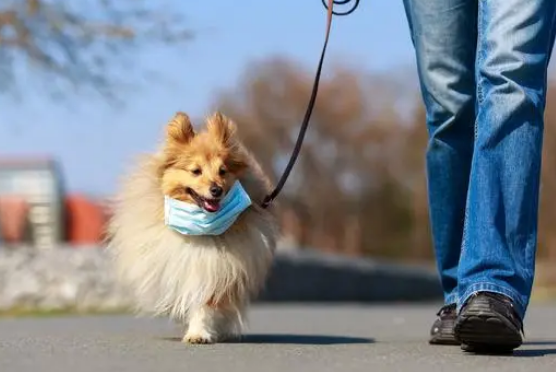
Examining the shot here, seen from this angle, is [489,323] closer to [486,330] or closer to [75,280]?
[486,330]

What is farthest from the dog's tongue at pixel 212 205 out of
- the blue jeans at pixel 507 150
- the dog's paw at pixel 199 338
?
the blue jeans at pixel 507 150

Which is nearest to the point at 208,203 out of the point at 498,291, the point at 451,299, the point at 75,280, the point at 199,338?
the point at 199,338

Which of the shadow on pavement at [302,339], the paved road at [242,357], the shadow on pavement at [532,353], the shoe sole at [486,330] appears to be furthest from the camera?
the shadow on pavement at [302,339]

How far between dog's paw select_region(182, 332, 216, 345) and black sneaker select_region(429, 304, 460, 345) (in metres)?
0.98

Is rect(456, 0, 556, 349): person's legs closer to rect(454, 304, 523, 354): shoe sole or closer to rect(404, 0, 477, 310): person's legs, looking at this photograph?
rect(454, 304, 523, 354): shoe sole

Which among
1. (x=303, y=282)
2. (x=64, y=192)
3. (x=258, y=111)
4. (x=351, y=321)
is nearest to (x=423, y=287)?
(x=303, y=282)

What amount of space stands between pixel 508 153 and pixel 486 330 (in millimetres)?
655

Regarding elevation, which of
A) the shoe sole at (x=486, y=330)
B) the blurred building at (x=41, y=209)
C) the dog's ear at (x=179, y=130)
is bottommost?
the blurred building at (x=41, y=209)

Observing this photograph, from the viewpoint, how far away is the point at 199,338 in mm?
5066

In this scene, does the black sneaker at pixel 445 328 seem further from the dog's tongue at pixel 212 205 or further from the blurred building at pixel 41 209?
the blurred building at pixel 41 209

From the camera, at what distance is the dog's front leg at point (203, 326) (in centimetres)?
507

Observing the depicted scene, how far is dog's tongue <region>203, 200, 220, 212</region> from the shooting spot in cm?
530

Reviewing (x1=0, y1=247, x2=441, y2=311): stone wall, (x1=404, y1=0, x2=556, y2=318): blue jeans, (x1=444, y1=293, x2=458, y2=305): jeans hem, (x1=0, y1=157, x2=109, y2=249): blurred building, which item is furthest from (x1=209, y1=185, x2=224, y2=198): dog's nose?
(x1=0, y1=157, x2=109, y2=249): blurred building

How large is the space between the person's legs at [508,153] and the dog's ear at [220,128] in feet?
6.06
